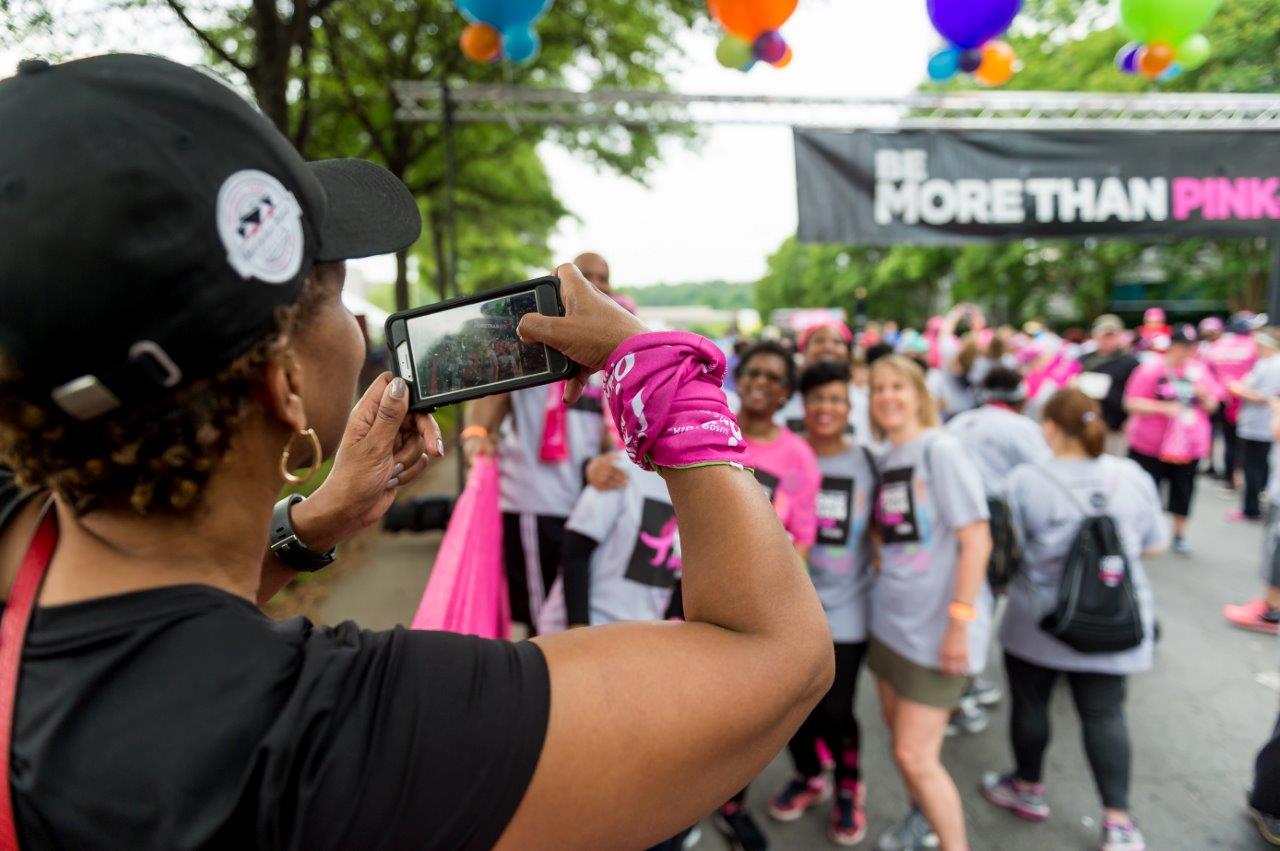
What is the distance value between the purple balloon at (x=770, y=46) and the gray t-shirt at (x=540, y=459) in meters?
3.32

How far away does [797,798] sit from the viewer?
11.0 ft

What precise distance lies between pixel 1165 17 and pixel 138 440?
6.88 metres

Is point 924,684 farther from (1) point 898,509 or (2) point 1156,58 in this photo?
(2) point 1156,58

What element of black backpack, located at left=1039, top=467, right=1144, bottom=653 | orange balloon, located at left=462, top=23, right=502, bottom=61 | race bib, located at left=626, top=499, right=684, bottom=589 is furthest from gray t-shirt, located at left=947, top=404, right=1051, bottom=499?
orange balloon, located at left=462, top=23, right=502, bottom=61

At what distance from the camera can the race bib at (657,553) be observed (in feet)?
9.12

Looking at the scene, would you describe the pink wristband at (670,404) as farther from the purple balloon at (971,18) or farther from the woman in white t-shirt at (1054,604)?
the purple balloon at (971,18)

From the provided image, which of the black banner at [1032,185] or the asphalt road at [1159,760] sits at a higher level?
the black banner at [1032,185]

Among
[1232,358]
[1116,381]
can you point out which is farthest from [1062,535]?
[1232,358]

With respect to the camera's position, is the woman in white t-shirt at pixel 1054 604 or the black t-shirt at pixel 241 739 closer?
the black t-shirt at pixel 241 739

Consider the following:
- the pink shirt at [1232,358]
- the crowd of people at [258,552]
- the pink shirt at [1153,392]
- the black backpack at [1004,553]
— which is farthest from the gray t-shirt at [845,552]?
the pink shirt at [1232,358]

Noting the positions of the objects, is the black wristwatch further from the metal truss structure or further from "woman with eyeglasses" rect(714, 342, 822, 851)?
the metal truss structure

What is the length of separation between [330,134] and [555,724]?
13.5 metres

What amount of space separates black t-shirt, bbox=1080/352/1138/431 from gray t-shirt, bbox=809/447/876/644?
5.86 m

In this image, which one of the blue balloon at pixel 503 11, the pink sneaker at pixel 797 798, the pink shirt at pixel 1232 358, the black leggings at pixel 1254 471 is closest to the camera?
the pink sneaker at pixel 797 798
